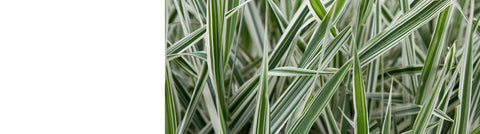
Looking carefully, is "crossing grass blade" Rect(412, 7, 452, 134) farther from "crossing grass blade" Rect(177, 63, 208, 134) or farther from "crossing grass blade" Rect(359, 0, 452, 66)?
"crossing grass blade" Rect(177, 63, 208, 134)

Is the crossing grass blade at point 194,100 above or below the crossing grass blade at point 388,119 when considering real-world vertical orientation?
above

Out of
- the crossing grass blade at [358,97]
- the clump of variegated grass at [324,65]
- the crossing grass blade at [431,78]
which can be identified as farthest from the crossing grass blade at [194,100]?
the crossing grass blade at [431,78]

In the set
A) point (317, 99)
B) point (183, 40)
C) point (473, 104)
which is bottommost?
point (473, 104)

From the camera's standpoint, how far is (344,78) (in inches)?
28.8

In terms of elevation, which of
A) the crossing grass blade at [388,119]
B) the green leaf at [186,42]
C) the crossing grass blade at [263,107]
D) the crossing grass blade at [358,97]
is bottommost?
the crossing grass blade at [388,119]

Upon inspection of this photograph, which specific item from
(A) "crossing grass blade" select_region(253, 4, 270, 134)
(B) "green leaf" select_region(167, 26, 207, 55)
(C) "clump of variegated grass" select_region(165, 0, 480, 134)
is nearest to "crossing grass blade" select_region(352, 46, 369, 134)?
(C) "clump of variegated grass" select_region(165, 0, 480, 134)

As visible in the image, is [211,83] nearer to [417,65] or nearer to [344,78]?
[344,78]

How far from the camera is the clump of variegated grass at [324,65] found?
0.72 m

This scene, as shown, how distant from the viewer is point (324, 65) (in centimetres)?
72

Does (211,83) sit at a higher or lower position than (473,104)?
higher

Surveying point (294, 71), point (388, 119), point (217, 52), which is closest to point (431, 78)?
point (388, 119)

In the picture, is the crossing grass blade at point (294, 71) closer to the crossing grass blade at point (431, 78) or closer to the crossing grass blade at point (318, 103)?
the crossing grass blade at point (318, 103)
